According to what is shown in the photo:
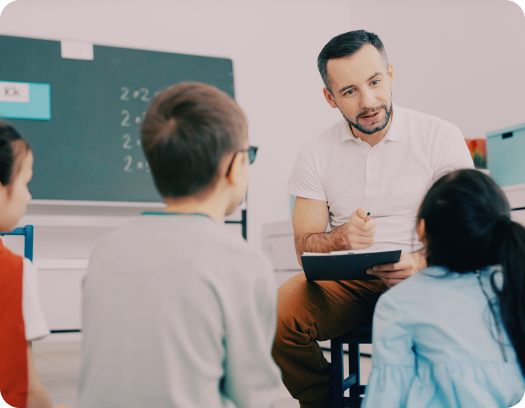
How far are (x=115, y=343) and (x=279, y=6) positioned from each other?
348 centimetres

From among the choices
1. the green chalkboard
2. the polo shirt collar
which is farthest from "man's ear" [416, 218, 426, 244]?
the green chalkboard

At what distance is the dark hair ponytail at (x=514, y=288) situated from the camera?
87 centimetres

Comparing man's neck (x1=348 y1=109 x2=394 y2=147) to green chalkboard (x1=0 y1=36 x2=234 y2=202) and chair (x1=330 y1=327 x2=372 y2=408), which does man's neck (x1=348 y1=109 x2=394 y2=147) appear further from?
green chalkboard (x1=0 y1=36 x2=234 y2=202)

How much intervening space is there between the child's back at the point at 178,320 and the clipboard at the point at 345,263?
0.45 metres

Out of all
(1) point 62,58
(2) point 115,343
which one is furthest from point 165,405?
(1) point 62,58

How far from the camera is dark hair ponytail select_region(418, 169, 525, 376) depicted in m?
0.88

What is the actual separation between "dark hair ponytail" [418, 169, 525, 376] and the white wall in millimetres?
1804

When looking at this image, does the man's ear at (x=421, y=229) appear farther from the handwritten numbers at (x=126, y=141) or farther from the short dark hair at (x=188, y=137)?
the handwritten numbers at (x=126, y=141)

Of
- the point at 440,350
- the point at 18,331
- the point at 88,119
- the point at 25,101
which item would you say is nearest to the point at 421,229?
the point at 440,350

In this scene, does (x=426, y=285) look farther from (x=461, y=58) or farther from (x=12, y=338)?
(x=461, y=58)

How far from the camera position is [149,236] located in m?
0.72

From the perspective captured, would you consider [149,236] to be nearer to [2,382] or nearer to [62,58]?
[2,382]

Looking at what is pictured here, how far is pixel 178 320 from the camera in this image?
675 millimetres

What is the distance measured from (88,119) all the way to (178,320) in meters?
2.32
